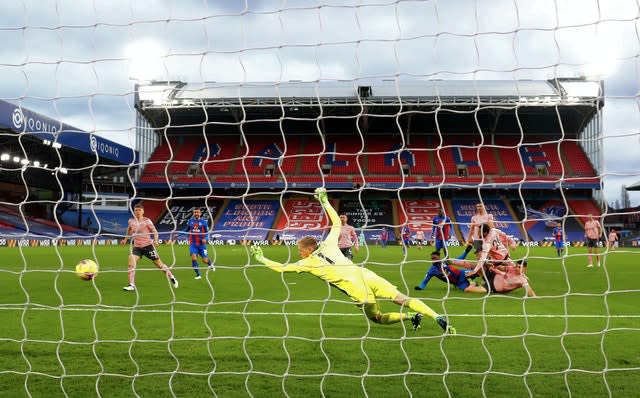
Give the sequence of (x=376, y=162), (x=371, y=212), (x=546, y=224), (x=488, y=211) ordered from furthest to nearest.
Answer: (x=371, y=212) → (x=546, y=224) → (x=376, y=162) → (x=488, y=211)

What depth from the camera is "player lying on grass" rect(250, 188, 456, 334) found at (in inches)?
199

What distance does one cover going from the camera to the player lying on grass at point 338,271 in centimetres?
505

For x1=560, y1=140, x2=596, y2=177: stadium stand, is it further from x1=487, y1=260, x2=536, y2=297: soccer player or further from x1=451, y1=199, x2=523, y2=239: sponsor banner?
x1=487, y1=260, x2=536, y2=297: soccer player

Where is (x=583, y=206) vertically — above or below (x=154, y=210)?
below

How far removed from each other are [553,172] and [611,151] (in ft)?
100

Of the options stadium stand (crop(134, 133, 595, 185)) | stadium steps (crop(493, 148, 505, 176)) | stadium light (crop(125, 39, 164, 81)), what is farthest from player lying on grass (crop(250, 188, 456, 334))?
stadium steps (crop(493, 148, 505, 176))

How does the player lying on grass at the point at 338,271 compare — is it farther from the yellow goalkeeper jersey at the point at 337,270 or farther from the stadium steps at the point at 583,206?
the stadium steps at the point at 583,206

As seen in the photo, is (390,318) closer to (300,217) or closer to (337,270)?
(337,270)

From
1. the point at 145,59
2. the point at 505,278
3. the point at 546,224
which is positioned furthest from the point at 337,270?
the point at 546,224

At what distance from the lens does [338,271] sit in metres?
5.24

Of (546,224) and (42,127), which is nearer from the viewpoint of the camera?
(42,127)

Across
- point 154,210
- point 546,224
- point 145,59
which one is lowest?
point 145,59

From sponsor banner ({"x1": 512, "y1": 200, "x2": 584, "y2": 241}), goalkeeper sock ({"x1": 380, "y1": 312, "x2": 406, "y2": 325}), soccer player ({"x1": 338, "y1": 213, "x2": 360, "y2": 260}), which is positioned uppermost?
sponsor banner ({"x1": 512, "y1": 200, "x2": 584, "y2": 241})

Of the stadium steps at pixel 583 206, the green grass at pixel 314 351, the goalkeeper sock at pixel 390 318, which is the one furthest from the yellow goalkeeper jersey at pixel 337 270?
the stadium steps at pixel 583 206
